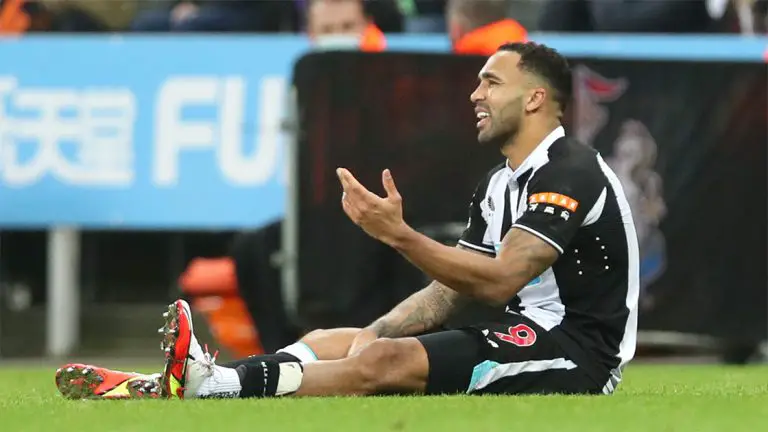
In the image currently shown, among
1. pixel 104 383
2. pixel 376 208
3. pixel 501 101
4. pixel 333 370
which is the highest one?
pixel 501 101

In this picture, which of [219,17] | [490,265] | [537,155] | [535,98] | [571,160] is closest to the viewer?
[490,265]

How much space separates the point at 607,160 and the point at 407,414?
630cm

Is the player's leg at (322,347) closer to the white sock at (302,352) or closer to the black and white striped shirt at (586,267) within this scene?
the white sock at (302,352)

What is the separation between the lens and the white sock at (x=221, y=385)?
627 cm

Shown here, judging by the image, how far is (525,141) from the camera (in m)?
6.81

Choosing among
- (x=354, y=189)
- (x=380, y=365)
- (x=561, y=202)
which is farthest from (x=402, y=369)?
(x=561, y=202)

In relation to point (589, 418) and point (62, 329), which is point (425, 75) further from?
point (589, 418)

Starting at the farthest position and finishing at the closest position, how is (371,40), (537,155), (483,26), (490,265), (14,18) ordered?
(14,18) → (371,40) → (483,26) → (537,155) → (490,265)

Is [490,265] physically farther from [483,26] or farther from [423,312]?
[483,26]

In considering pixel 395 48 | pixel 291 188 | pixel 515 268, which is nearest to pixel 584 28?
pixel 395 48

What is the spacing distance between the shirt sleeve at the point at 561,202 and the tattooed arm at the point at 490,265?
0.16ft

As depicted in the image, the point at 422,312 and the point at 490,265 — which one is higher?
the point at 490,265

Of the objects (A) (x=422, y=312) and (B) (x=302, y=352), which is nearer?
(B) (x=302, y=352)

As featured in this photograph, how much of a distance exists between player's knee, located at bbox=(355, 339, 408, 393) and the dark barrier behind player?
4.70 metres
